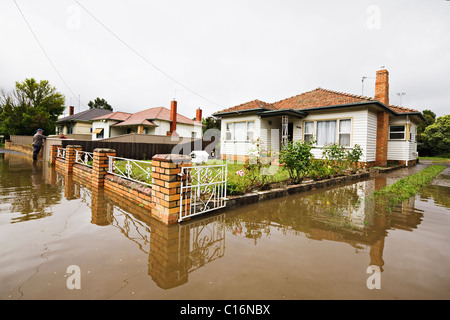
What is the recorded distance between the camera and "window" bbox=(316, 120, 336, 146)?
12167 millimetres

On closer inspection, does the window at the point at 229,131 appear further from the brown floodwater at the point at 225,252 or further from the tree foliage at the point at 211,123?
the tree foliage at the point at 211,123

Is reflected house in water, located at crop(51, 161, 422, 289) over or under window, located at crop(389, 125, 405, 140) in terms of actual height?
under

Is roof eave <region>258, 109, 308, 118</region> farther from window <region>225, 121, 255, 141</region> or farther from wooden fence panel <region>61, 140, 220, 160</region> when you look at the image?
wooden fence panel <region>61, 140, 220, 160</region>

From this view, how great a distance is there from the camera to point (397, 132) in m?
14.4

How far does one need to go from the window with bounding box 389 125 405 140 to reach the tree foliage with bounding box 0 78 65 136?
37.0m

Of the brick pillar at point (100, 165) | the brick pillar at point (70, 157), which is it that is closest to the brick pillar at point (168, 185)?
the brick pillar at point (100, 165)

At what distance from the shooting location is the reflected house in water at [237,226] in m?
2.53

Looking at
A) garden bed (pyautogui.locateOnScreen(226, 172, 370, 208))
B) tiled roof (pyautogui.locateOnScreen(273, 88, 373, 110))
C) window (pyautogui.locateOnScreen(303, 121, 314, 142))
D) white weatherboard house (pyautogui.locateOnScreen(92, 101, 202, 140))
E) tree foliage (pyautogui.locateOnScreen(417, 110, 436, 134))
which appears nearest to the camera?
garden bed (pyautogui.locateOnScreen(226, 172, 370, 208))

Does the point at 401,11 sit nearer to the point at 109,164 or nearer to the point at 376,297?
the point at 376,297

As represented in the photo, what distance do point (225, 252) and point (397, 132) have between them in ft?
54.4

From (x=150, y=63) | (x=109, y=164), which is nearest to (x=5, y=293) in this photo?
(x=109, y=164)

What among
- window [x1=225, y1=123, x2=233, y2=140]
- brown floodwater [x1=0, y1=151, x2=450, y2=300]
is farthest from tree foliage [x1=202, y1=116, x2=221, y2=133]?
brown floodwater [x1=0, y1=151, x2=450, y2=300]

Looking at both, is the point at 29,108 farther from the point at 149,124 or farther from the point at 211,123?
the point at 211,123

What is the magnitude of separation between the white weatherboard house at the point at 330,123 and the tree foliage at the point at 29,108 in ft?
86.9
